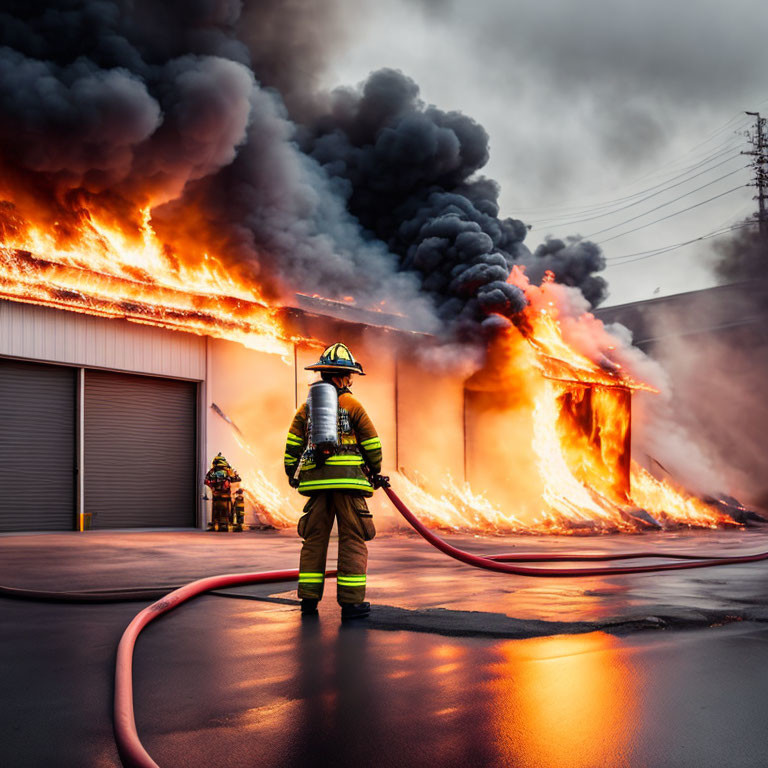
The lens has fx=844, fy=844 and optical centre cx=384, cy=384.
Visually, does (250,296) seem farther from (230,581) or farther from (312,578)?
(312,578)

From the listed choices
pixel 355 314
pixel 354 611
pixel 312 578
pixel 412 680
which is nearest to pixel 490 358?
pixel 355 314

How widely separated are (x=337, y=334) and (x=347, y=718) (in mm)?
13095

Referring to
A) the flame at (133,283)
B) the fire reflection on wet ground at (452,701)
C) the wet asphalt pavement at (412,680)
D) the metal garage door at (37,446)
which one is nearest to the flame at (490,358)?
the flame at (133,283)

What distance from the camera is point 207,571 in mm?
6961

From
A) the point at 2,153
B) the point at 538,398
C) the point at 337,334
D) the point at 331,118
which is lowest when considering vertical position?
the point at 538,398

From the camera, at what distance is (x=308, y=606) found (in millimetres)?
4871

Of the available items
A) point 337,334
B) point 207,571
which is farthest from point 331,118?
point 207,571

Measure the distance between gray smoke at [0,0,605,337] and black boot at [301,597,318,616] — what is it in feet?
33.3

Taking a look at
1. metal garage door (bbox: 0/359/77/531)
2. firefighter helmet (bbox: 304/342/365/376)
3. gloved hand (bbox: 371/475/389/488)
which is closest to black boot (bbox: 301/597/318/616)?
gloved hand (bbox: 371/475/389/488)

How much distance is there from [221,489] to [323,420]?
27.3ft

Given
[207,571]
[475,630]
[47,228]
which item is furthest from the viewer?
[47,228]

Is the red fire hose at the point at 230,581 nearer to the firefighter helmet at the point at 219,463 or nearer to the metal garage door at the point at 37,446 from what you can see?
the firefighter helmet at the point at 219,463

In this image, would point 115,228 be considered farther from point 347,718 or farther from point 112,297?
point 347,718

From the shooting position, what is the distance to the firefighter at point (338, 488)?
4832 millimetres
